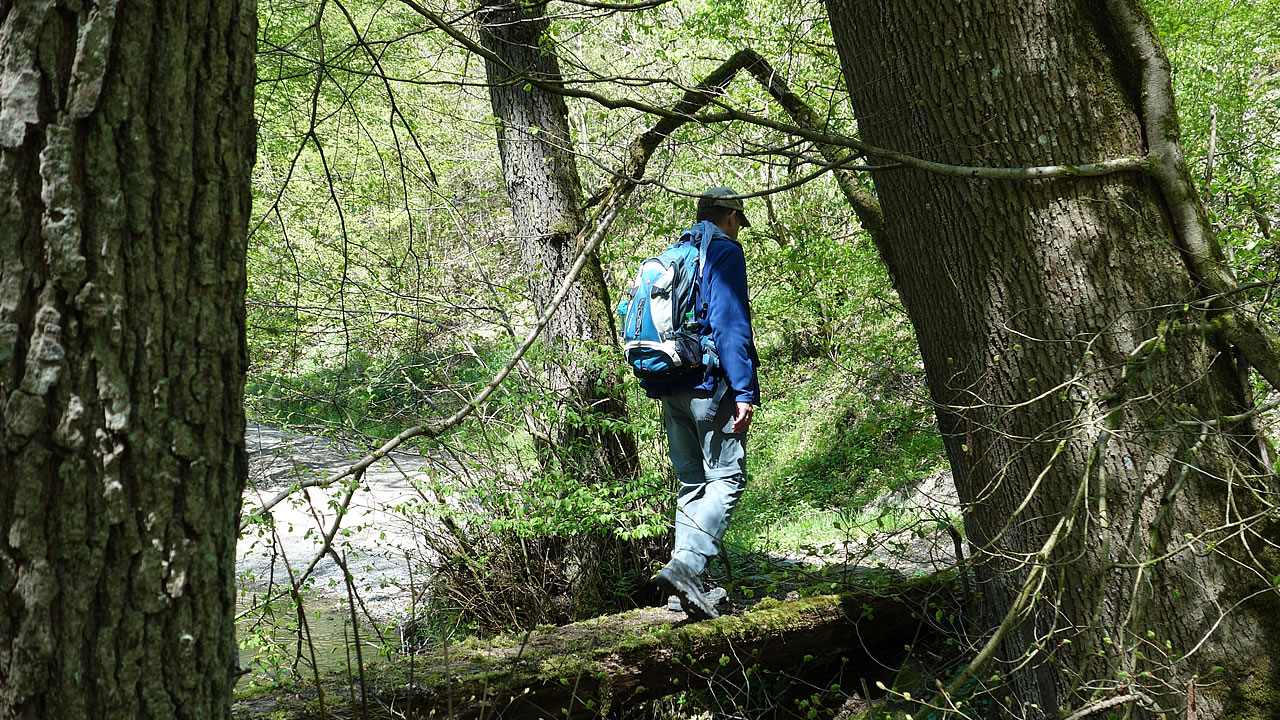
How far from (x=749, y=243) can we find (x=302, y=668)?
571cm

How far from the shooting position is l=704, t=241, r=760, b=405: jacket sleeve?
14.5 feet

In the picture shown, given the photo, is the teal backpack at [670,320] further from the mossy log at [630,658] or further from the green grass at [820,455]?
the green grass at [820,455]

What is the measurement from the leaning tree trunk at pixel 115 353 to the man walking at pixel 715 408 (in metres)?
3.21

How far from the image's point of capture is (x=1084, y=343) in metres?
2.86

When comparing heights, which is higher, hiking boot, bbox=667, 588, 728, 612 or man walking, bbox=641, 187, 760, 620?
man walking, bbox=641, 187, 760, 620

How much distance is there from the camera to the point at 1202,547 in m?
2.69

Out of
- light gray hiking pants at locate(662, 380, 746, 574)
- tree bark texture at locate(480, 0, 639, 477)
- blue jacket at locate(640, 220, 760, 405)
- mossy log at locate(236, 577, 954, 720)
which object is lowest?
mossy log at locate(236, 577, 954, 720)

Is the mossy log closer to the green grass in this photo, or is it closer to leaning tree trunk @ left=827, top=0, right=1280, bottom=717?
leaning tree trunk @ left=827, top=0, right=1280, bottom=717

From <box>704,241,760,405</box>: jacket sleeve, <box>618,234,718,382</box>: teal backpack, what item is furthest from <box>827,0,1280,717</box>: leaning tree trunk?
<box>618,234,718,382</box>: teal backpack

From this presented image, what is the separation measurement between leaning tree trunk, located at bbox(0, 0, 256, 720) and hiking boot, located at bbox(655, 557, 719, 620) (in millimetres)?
3199

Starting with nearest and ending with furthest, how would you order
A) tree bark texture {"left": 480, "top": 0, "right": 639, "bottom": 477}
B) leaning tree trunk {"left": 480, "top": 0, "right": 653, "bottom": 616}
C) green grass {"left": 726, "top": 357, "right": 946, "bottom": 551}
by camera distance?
leaning tree trunk {"left": 480, "top": 0, "right": 653, "bottom": 616} → tree bark texture {"left": 480, "top": 0, "right": 639, "bottom": 477} → green grass {"left": 726, "top": 357, "right": 946, "bottom": 551}

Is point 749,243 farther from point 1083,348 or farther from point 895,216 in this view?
point 1083,348

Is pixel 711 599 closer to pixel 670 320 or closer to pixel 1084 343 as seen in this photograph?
pixel 670 320

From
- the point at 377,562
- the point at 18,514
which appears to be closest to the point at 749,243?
the point at 377,562
